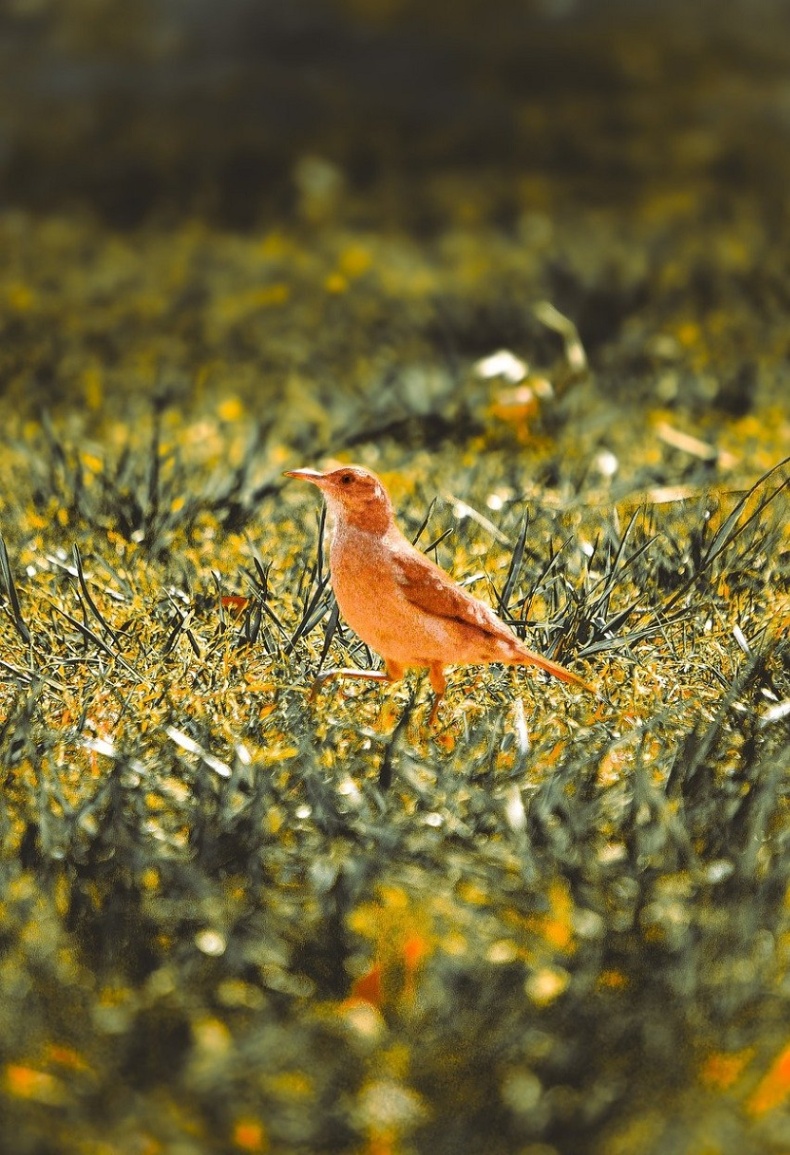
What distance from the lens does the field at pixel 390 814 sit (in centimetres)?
110

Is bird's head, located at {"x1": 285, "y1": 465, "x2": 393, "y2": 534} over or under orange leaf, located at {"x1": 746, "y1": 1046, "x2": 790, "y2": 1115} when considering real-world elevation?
over

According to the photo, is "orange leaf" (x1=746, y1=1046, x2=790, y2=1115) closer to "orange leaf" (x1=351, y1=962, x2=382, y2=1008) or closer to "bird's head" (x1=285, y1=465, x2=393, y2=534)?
"orange leaf" (x1=351, y1=962, x2=382, y2=1008)

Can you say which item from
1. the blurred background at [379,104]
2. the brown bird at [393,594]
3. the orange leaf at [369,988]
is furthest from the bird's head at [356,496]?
the blurred background at [379,104]

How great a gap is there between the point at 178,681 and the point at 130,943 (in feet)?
1.18

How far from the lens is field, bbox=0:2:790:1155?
110cm

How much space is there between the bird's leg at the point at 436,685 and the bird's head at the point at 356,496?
0.57 feet

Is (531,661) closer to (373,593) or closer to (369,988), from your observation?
(373,593)

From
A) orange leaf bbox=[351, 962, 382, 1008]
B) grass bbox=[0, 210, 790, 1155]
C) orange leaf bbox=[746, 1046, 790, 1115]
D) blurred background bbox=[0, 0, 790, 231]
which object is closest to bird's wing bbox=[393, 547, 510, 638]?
grass bbox=[0, 210, 790, 1155]

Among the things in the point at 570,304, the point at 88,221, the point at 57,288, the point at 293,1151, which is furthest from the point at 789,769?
the point at 88,221

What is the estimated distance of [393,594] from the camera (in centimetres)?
125

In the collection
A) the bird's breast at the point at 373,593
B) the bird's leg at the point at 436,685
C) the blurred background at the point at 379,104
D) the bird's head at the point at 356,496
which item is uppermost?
the bird's head at the point at 356,496

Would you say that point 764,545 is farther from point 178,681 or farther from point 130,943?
point 130,943

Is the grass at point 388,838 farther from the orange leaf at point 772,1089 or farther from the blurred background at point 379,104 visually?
the blurred background at point 379,104

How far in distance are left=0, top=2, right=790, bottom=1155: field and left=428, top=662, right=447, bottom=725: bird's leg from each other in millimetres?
25
